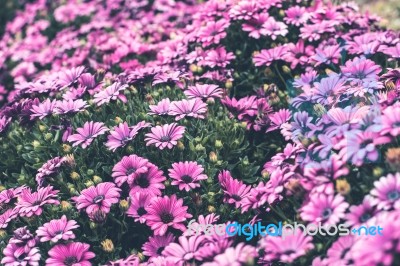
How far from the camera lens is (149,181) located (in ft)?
8.25

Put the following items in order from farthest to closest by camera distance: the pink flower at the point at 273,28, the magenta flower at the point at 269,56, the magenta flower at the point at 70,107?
the pink flower at the point at 273,28 → the magenta flower at the point at 269,56 → the magenta flower at the point at 70,107

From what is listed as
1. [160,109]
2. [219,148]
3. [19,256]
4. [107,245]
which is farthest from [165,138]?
[19,256]

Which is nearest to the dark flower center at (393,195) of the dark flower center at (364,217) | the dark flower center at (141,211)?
the dark flower center at (364,217)

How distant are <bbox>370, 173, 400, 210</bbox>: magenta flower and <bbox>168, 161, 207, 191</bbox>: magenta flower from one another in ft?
2.75

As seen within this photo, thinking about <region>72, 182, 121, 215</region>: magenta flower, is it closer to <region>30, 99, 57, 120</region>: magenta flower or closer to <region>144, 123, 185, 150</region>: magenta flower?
<region>144, 123, 185, 150</region>: magenta flower

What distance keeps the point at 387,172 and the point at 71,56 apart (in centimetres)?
325

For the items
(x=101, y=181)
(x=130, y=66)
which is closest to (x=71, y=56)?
(x=130, y=66)

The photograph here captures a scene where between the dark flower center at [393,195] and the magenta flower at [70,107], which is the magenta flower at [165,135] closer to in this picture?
the magenta flower at [70,107]

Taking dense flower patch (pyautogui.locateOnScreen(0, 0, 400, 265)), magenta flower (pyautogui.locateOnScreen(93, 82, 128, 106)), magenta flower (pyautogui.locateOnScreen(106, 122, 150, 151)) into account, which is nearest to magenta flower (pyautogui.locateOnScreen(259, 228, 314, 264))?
dense flower patch (pyautogui.locateOnScreen(0, 0, 400, 265))

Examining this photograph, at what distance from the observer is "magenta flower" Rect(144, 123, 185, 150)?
100 inches

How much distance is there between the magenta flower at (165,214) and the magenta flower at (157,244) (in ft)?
0.14

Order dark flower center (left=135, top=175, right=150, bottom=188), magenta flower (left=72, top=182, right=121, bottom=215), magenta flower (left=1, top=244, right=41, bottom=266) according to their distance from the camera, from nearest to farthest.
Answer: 1. magenta flower (left=1, top=244, right=41, bottom=266)
2. magenta flower (left=72, top=182, right=121, bottom=215)
3. dark flower center (left=135, top=175, right=150, bottom=188)

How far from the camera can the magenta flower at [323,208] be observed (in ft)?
6.36

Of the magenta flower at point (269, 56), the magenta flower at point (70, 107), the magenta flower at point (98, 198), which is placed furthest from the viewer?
the magenta flower at point (269, 56)
